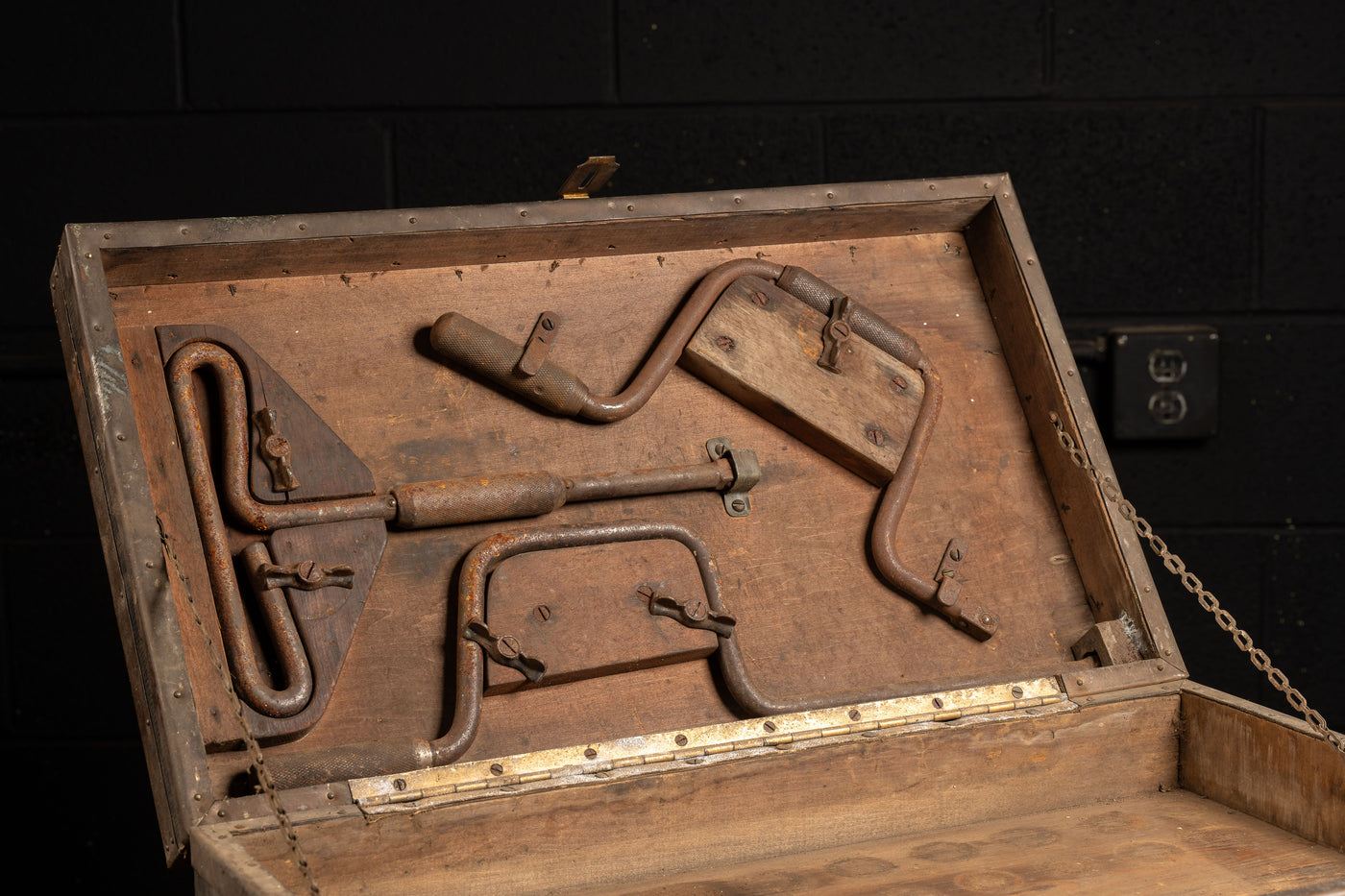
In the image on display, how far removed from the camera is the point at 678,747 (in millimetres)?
1455

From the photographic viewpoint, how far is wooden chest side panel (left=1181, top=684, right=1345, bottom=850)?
1441 millimetres

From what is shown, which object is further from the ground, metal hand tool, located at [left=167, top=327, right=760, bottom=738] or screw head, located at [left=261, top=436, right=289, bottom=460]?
screw head, located at [left=261, top=436, right=289, bottom=460]

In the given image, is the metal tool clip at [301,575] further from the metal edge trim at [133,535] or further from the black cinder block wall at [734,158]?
the black cinder block wall at [734,158]

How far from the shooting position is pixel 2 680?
93.8 inches

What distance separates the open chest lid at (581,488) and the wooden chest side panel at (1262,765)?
10 cm

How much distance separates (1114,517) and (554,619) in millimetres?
774

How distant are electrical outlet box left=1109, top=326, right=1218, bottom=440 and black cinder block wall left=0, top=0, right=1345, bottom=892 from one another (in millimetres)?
48

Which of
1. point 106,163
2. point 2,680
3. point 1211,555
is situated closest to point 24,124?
point 106,163

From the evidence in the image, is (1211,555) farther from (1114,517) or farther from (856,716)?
(856,716)

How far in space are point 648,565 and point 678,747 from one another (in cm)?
26

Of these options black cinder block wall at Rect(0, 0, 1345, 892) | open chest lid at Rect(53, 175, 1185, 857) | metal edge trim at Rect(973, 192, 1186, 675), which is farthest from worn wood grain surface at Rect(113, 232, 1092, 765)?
black cinder block wall at Rect(0, 0, 1345, 892)

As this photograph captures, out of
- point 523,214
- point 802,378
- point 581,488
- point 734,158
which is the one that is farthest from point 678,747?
point 734,158

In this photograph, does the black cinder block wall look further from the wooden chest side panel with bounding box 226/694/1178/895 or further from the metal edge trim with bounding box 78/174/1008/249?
the wooden chest side panel with bounding box 226/694/1178/895

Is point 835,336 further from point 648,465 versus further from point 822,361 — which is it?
point 648,465
